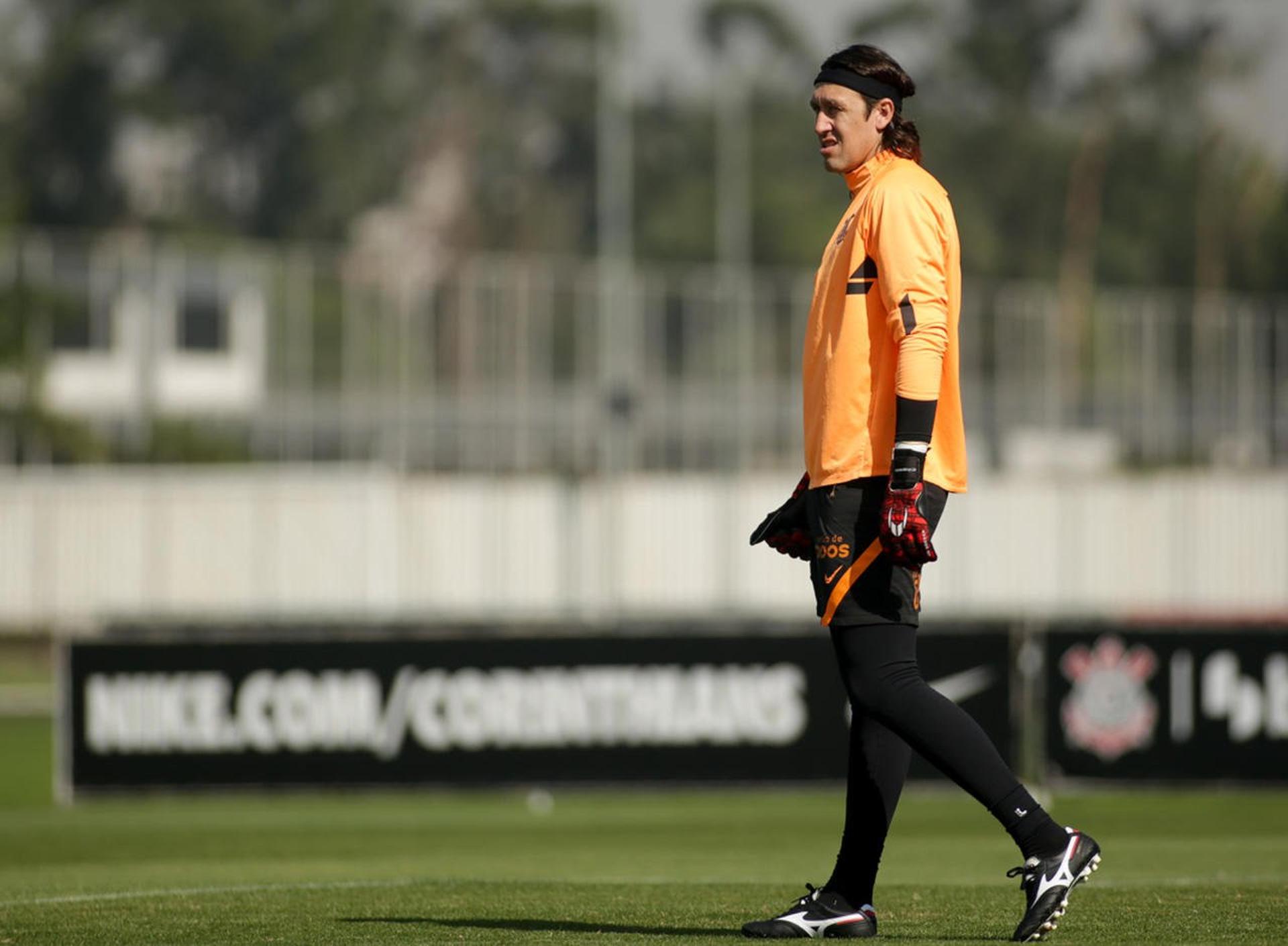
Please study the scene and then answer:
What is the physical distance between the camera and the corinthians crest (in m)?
15.1

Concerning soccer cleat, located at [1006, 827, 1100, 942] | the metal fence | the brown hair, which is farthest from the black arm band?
the metal fence

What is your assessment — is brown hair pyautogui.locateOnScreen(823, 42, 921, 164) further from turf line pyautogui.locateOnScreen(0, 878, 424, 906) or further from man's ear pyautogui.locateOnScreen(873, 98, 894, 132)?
turf line pyautogui.locateOnScreen(0, 878, 424, 906)

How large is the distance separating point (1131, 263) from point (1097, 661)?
40634mm

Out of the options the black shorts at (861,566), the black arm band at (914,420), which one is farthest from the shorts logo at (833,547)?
the black arm band at (914,420)

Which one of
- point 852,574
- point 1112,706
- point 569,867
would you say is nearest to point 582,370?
point 1112,706

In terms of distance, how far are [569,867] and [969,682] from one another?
6.07m

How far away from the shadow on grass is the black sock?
78cm

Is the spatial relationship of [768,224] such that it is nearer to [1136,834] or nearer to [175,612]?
[175,612]

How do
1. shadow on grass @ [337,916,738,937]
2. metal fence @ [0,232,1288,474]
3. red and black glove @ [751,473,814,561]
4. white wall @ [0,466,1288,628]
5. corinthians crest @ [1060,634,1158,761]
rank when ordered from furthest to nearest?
1. metal fence @ [0,232,1288,474]
2. white wall @ [0,466,1288,628]
3. corinthians crest @ [1060,634,1158,761]
4. red and black glove @ [751,473,814,561]
5. shadow on grass @ [337,916,738,937]

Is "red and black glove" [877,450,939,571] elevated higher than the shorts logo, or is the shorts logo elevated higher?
"red and black glove" [877,450,939,571]

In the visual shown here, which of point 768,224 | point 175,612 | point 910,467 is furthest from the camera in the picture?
point 768,224

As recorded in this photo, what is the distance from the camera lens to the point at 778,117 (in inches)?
2825

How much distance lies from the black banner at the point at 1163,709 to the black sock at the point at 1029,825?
9.58m

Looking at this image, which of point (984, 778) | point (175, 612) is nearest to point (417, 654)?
point (984, 778)
